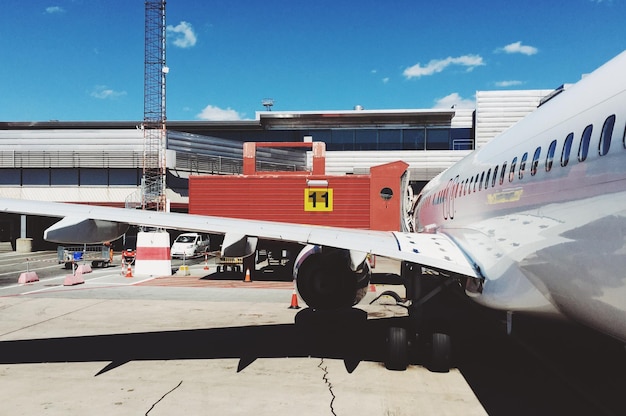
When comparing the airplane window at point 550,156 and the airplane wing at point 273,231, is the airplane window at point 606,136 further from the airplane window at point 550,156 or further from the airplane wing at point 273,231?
the airplane wing at point 273,231

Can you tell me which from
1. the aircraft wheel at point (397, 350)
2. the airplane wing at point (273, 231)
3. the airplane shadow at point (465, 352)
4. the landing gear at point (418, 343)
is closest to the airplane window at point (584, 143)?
the airplane wing at point (273, 231)

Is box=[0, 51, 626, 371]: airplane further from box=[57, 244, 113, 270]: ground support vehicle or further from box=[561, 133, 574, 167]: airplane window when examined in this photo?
box=[57, 244, 113, 270]: ground support vehicle

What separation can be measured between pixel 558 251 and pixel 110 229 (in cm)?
712

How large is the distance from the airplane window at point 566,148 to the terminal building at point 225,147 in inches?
1567

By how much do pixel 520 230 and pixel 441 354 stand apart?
11.1ft

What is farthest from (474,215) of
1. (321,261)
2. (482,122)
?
(482,122)

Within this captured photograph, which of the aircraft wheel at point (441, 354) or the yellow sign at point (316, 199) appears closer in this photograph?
the aircraft wheel at point (441, 354)

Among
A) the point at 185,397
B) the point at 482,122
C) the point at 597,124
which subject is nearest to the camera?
the point at 597,124

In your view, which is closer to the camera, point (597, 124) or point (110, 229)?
point (597, 124)

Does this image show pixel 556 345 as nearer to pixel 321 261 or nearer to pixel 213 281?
pixel 321 261

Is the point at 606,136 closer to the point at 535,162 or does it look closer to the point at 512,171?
the point at 535,162

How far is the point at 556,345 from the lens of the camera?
37.2ft

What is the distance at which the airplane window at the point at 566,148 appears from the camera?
577cm

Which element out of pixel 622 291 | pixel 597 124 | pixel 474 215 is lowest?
pixel 622 291
